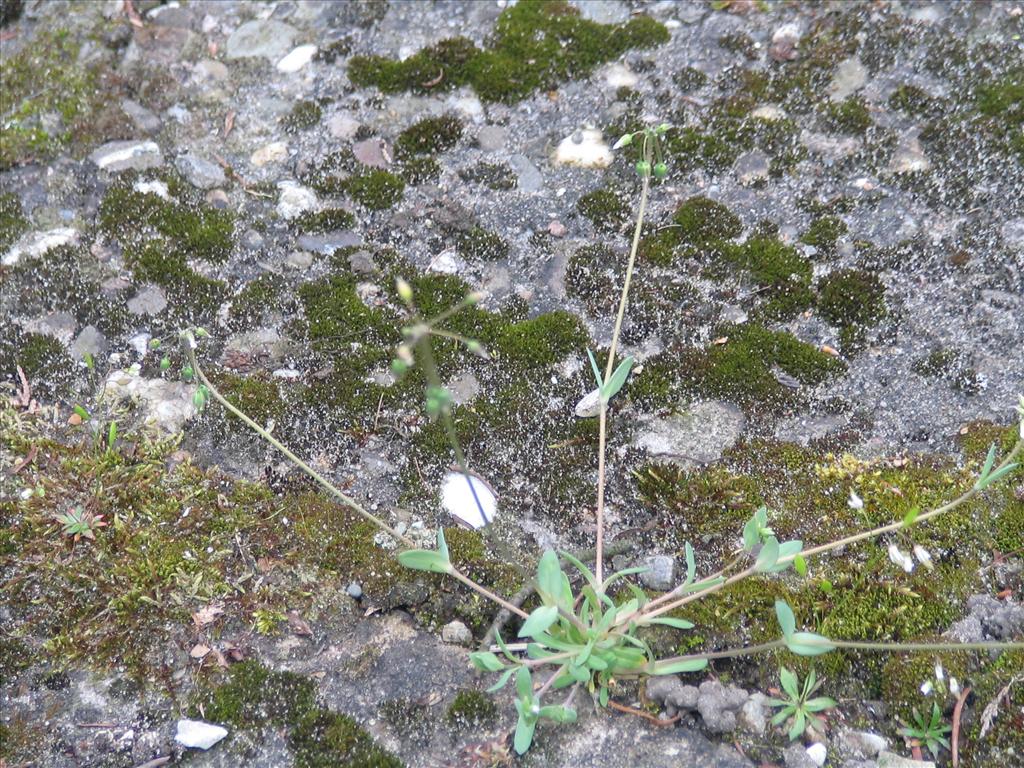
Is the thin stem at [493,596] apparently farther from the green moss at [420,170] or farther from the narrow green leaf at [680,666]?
the green moss at [420,170]

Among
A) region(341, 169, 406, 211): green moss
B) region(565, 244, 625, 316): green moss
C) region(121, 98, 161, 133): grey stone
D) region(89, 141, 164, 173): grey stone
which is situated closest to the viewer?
region(565, 244, 625, 316): green moss

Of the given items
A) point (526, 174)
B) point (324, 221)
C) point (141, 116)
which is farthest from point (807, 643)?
point (141, 116)

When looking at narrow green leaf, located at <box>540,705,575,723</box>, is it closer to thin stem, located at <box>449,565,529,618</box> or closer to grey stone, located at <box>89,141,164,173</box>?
thin stem, located at <box>449,565,529,618</box>

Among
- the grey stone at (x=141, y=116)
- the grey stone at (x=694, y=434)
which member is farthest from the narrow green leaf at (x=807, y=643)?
the grey stone at (x=141, y=116)

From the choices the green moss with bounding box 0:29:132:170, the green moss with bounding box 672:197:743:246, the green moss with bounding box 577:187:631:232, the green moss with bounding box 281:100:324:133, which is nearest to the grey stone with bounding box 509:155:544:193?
the green moss with bounding box 577:187:631:232

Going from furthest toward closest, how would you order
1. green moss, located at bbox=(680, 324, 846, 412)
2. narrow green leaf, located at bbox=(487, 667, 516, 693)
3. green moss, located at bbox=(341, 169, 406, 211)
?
green moss, located at bbox=(341, 169, 406, 211), green moss, located at bbox=(680, 324, 846, 412), narrow green leaf, located at bbox=(487, 667, 516, 693)

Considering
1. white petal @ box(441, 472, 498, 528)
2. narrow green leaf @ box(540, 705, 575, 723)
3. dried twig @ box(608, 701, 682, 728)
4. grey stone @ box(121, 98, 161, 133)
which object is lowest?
dried twig @ box(608, 701, 682, 728)

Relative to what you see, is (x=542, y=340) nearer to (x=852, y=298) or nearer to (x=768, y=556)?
(x=852, y=298)
